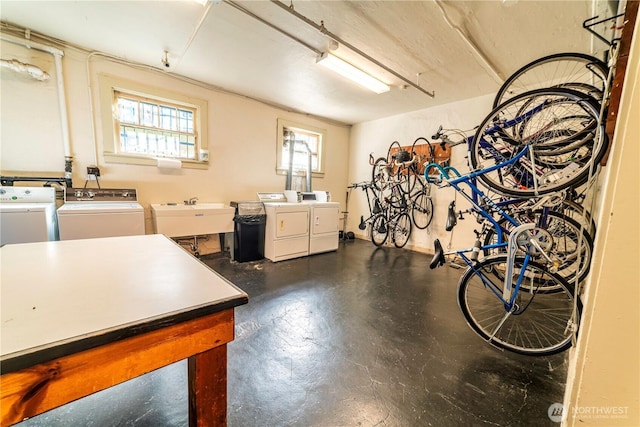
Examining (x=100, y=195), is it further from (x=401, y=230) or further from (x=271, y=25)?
(x=401, y=230)

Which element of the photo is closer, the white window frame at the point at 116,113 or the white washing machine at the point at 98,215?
the white washing machine at the point at 98,215

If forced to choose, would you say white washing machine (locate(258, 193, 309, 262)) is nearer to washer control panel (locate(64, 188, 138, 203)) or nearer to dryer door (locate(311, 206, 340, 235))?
dryer door (locate(311, 206, 340, 235))

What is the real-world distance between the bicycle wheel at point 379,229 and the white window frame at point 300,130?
168 cm

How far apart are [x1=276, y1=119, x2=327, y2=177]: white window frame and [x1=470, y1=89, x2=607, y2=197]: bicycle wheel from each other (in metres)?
3.62

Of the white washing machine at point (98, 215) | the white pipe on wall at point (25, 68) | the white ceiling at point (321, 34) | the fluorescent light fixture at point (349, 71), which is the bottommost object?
the white washing machine at point (98, 215)

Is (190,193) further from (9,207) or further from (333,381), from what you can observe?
(333,381)

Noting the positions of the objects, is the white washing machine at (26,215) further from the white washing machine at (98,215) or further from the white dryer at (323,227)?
the white dryer at (323,227)

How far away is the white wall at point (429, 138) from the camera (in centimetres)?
400

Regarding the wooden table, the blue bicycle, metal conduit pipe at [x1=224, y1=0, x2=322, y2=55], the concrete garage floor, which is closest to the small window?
metal conduit pipe at [x1=224, y1=0, x2=322, y2=55]

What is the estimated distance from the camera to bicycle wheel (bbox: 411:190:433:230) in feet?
14.7

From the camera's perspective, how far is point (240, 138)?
166 inches

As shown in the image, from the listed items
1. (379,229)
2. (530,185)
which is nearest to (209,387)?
(530,185)

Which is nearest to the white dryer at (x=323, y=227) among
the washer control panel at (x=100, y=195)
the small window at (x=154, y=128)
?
the small window at (x=154, y=128)

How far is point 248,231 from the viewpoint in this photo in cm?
373
